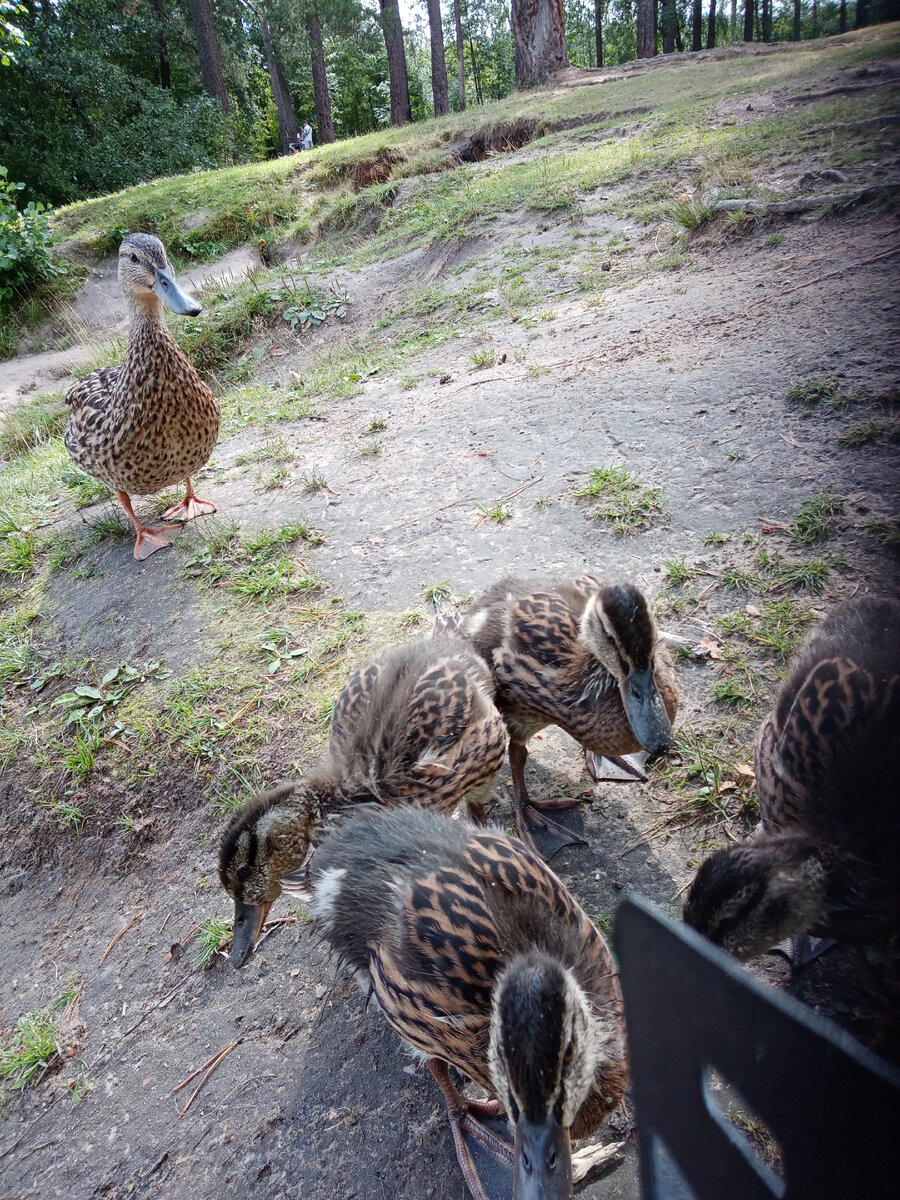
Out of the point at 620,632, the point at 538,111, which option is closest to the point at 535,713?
the point at 620,632

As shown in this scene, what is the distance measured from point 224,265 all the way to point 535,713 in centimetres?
1436

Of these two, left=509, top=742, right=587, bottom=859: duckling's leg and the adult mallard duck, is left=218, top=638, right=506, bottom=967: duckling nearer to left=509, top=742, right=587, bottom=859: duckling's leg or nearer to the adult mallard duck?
left=509, top=742, right=587, bottom=859: duckling's leg

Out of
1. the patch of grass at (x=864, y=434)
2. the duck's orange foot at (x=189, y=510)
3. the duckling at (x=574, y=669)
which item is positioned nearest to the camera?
the duckling at (x=574, y=669)

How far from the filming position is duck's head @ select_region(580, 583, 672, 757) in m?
2.76

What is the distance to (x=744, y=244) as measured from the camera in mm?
7012

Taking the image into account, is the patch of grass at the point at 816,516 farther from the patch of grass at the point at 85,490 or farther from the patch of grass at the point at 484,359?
the patch of grass at the point at 85,490

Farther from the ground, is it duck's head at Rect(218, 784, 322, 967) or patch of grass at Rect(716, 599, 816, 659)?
patch of grass at Rect(716, 599, 816, 659)


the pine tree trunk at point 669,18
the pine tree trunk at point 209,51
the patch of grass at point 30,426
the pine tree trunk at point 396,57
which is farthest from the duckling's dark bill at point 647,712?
the pine tree trunk at point 669,18

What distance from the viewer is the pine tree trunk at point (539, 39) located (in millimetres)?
18422

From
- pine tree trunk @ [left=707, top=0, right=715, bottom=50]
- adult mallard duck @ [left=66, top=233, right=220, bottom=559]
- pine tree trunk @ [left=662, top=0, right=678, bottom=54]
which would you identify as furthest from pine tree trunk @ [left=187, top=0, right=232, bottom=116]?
adult mallard duck @ [left=66, top=233, right=220, bottom=559]

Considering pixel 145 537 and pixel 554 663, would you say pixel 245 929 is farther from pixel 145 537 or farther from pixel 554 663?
pixel 145 537

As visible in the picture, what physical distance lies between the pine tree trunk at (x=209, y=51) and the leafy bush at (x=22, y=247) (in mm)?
13944

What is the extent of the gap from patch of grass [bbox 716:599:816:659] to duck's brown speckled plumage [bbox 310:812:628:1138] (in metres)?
1.80

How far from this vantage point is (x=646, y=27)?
76.1 feet
